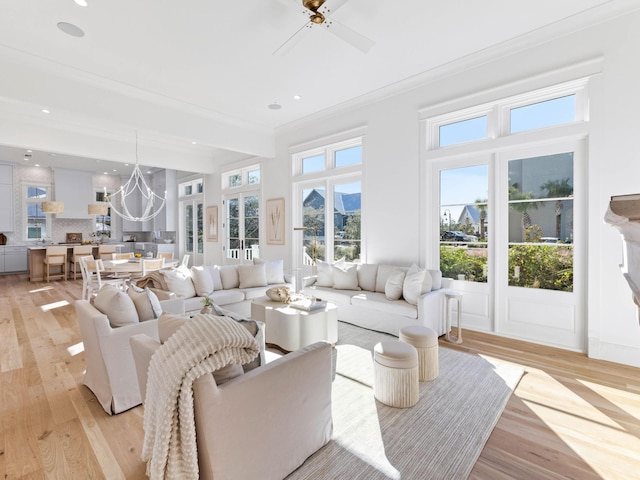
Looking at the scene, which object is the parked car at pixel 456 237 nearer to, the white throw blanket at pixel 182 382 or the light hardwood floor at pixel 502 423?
the light hardwood floor at pixel 502 423

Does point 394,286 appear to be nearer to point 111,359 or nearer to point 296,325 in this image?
point 296,325

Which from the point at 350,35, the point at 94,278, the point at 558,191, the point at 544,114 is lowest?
the point at 94,278

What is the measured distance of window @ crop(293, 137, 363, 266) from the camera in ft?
17.7

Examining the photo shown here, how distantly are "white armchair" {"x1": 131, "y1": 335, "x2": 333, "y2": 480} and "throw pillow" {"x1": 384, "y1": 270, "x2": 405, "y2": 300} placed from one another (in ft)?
7.49

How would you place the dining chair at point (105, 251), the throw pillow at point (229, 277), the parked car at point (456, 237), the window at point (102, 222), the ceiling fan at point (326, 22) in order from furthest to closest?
the window at point (102, 222)
the dining chair at point (105, 251)
the throw pillow at point (229, 277)
the parked car at point (456, 237)
the ceiling fan at point (326, 22)

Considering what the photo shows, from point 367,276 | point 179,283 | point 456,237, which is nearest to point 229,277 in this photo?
point 179,283

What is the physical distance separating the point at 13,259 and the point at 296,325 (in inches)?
391

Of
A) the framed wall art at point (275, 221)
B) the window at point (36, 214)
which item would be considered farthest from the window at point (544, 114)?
the window at point (36, 214)

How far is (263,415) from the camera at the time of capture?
4.97ft

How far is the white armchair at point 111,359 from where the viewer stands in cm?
223

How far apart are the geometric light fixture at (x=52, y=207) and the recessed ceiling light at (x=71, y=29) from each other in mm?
6752

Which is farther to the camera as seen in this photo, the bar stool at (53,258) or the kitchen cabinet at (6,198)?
the kitchen cabinet at (6,198)

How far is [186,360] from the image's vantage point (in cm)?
133

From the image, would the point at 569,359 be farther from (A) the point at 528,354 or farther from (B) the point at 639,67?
(B) the point at 639,67
